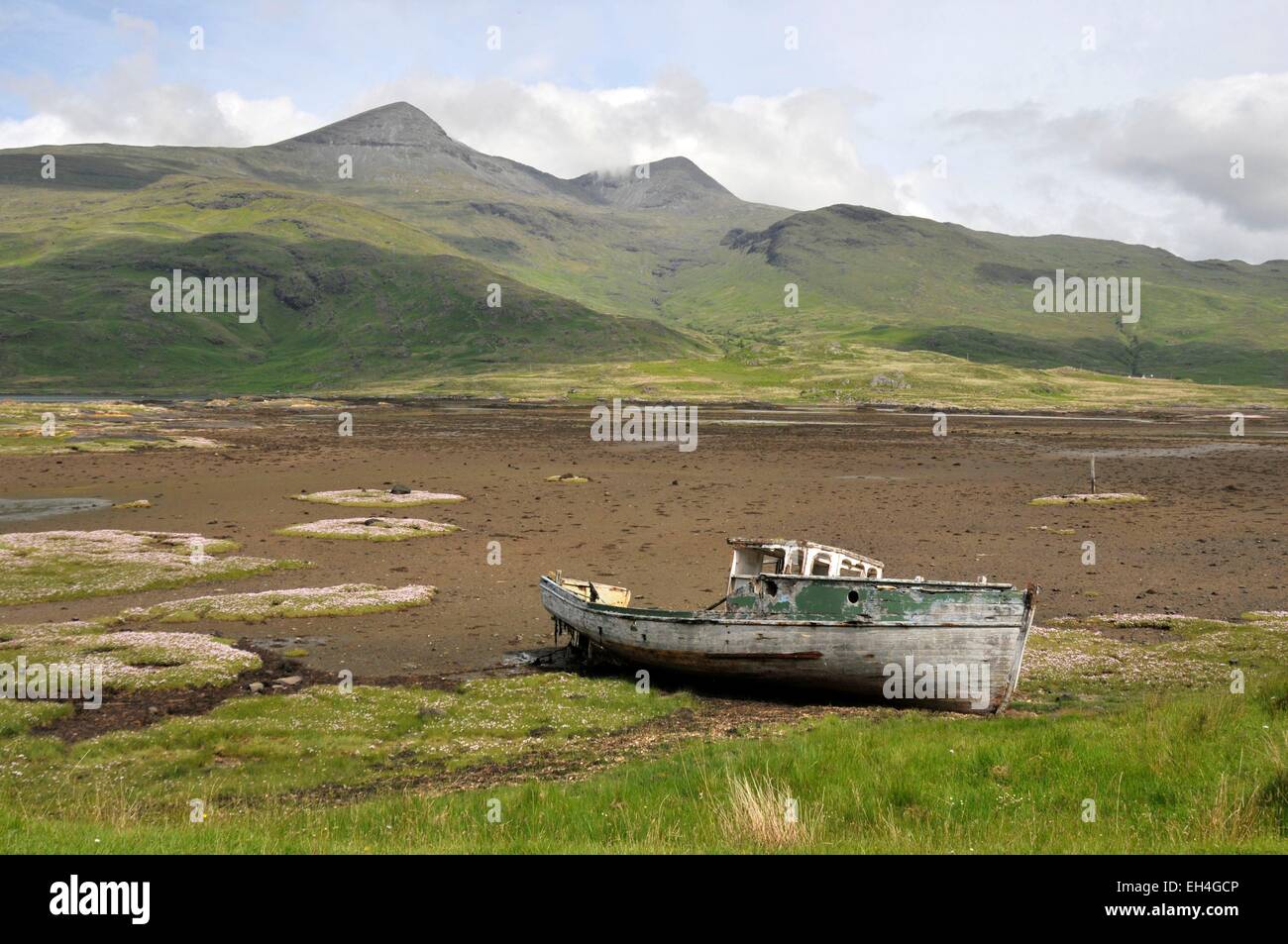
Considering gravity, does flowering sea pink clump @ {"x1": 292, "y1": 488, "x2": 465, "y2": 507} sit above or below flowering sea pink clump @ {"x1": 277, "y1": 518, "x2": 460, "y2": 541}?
above

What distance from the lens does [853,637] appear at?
2061 centimetres

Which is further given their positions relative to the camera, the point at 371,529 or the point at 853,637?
the point at 371,529

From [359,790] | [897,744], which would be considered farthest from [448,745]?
[897,744]

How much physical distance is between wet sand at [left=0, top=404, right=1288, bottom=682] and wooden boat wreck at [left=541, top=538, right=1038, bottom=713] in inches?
225

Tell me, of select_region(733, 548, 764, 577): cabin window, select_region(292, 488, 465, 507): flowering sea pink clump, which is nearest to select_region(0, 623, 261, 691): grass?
select_region(733, 548, 764, 577): cabin window

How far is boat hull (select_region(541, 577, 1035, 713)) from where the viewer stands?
775 inches

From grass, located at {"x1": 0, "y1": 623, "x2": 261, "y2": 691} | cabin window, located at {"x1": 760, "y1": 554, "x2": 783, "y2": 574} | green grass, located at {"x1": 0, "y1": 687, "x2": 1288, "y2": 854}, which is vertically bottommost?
grass, located at {"x1": 0, "y1": 623, "x2": 261, "y2": 691}

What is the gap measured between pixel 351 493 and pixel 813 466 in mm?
34007

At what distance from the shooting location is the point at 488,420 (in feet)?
Answer: 378

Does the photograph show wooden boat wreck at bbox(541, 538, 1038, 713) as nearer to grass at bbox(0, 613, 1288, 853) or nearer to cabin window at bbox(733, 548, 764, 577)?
grass at bbox(0, 613, 1288, 853)

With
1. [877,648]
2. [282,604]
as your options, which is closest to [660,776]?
[877,648]

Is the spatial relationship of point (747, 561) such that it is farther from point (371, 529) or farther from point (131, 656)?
point (371, 529)

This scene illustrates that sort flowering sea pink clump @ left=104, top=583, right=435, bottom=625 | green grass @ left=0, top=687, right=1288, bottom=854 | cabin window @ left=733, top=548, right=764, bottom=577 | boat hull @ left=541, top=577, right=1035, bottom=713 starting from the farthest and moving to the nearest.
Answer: flowering sea pink clump @ left=104, top=583, right=435, bottom=625 < cabin window @ left=733, top=548, right=764, bottom=577 < boat hull @ left=541, top=577, right=1035, bottom=713 < green grass @ left=0, top=687, right=1288, bottom=854

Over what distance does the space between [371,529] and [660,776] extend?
3151cm
